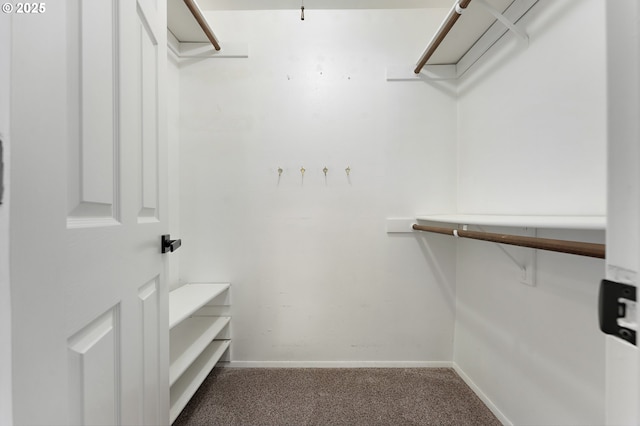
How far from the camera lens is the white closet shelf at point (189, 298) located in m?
1.19

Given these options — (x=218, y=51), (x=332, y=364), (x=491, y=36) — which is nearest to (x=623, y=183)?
(x=491, y=36)

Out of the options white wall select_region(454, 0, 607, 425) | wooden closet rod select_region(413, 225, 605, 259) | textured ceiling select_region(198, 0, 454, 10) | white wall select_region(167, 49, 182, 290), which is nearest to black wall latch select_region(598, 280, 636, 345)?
wooden closet rod select_region(413, 225, 605, 259)

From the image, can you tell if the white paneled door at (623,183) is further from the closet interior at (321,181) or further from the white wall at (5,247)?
the closet interior at (321,181)

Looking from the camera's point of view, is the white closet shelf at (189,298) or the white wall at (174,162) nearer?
the white closet shelf at (189,298)

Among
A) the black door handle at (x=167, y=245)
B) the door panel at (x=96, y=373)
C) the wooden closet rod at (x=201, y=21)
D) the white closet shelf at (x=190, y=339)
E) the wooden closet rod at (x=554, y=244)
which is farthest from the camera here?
the wooden closet rod at (x=201, y=21)

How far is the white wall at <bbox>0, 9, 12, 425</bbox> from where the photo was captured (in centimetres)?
35

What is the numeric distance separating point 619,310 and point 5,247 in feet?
2.88

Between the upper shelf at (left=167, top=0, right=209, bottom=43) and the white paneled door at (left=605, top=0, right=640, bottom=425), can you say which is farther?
the upper shelf at (left=167, top=0, right=209, bottom=43)

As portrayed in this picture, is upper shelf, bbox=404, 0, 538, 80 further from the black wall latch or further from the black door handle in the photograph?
the black door handle

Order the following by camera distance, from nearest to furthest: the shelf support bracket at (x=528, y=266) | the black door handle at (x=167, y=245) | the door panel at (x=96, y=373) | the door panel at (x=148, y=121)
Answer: the door panel at (x=96, y=373)
the door panel at (x=148, y=121)
the black door handle at (x=167, y=245)
the shelf support bracket at (x=528, y=266)

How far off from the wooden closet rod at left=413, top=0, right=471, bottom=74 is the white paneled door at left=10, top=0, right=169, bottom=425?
1.28 m

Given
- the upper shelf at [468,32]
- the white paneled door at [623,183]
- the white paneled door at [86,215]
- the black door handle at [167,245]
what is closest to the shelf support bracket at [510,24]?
the upper shelf at [468,32]

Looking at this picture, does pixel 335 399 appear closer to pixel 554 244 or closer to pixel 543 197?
pixel 554 244

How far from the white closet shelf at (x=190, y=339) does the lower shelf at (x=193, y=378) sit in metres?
0.11
